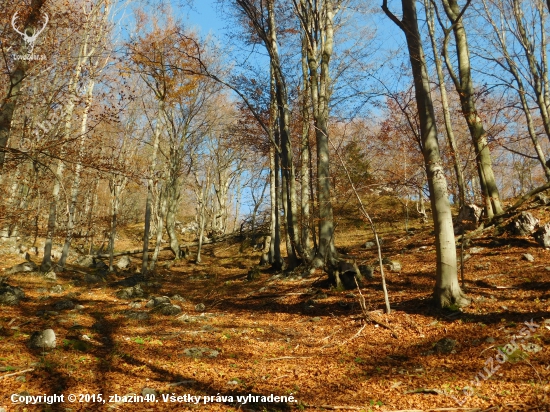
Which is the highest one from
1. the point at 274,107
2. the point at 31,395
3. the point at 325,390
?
the point at 274,107

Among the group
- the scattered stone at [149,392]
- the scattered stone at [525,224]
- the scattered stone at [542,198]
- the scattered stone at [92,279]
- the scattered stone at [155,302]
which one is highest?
the scattered stone at [542,198]

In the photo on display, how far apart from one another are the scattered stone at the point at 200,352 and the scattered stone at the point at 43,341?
1.62 meters

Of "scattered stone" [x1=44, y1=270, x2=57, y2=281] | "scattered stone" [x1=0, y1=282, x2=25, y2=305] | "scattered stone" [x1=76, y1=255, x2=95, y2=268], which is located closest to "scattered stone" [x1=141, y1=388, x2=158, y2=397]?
"scattered stone" [x1=0, y1=282, x2=25, y2=305]

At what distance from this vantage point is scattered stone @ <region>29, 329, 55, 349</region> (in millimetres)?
4383

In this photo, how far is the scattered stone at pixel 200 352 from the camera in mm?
4496

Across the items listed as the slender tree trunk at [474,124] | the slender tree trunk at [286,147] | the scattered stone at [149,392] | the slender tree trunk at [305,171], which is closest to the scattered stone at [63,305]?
the scattered stone at [149,392]

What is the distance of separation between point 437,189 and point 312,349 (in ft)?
9.52

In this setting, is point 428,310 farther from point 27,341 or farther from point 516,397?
point 27,341

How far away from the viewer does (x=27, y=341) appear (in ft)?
15.1

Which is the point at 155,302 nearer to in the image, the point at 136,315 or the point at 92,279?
the point at 136,315

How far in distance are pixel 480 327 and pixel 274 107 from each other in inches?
407

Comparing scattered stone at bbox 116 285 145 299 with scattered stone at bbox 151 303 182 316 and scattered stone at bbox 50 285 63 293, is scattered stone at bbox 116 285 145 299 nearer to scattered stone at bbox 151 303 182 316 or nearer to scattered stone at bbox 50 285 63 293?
scattered stone at bbox 50 285 63 293

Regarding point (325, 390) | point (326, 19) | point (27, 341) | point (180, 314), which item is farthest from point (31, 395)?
point (326, 19)

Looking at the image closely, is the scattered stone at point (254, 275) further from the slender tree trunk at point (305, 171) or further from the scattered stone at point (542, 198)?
the scattered stone at point (542, 198)
